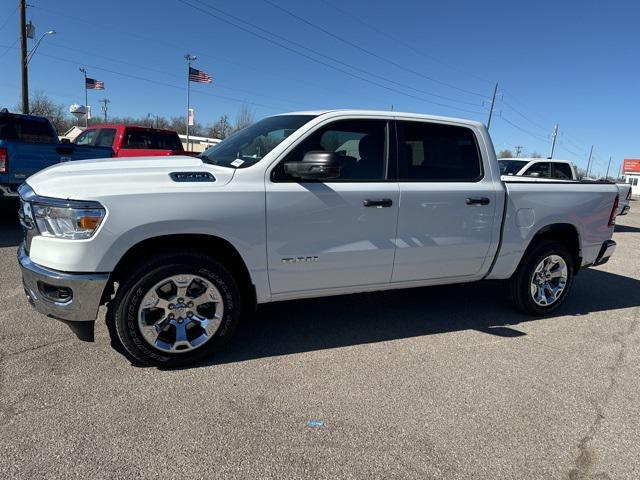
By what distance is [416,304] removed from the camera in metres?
5.12

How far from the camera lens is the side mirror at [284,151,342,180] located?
3.25m

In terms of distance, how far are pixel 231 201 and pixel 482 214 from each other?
2.37 meters

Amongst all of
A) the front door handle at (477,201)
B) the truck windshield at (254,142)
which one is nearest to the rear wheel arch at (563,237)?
the front door handle at (477,201)

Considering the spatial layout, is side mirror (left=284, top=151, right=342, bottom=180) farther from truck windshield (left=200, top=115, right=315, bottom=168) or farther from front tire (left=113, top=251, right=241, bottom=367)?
front tire (left=113, top=251, right=241, bottom=367)

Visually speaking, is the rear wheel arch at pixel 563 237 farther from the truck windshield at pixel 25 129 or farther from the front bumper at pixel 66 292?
the truck windshield at pixel 25 129

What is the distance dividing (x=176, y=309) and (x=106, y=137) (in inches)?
364

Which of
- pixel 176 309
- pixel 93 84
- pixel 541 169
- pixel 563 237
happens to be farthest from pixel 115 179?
pixel 93 84

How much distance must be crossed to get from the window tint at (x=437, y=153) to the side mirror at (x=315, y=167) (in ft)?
2.84

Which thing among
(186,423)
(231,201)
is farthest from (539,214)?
(186,423)

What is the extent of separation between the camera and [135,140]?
1075 centimetres

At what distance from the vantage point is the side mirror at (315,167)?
3.25m

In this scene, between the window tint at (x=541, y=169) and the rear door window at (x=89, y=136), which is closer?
the rear door window at (x=89, y=136)

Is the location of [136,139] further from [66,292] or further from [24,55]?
[24,55]

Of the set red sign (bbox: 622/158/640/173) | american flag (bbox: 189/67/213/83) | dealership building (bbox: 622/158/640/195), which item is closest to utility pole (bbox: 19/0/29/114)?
american flag (bbox: 189/67/213/83)
